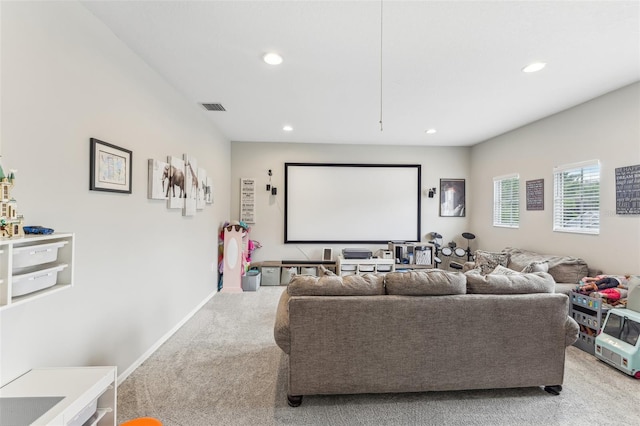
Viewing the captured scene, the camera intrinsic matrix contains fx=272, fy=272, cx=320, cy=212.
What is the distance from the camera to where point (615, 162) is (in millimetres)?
2859

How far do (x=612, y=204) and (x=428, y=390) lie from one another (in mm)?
2864

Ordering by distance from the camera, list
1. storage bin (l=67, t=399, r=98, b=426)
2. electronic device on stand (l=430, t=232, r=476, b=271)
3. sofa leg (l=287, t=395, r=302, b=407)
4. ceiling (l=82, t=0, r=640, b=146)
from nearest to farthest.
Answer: storage bin (l=67, t=399, r=98, b=426)
ceiling (l=82, t=0, r=640, b=146)
sofa leg (l=287, t=395, r=302, b=407)
electronic device on stand (l=430, t=232, r=476, b=271)

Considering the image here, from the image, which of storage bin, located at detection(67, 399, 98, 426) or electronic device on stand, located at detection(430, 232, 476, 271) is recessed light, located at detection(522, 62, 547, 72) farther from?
storage bin, located at detection(67, 399, 98, 426)

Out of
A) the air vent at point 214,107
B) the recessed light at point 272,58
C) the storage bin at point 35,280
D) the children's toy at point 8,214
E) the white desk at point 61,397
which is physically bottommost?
the white desk at point 61,397

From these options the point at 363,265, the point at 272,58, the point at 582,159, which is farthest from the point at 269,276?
the point at 582,159

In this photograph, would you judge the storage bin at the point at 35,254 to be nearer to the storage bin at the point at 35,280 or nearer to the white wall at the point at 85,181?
the storage bin at the point at 35,280

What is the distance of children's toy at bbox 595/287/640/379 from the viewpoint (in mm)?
2211

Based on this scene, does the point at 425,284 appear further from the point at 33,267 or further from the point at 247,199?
the point at 247,199

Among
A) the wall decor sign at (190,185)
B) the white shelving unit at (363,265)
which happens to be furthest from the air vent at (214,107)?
the white shelving unit at (363,265)

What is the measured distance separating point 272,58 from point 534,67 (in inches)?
91.3

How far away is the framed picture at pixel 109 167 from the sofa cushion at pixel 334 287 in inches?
59.1

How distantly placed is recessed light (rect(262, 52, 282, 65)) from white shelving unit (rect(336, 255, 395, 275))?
3344 millimetres

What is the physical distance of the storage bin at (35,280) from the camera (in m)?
1.18

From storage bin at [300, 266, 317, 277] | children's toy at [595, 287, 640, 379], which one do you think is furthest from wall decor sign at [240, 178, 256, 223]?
children's toy at [595, 287, 640, 379]
